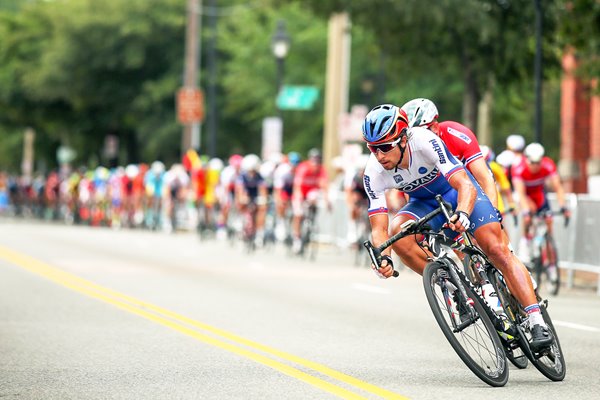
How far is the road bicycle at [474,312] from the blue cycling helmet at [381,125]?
0.50m

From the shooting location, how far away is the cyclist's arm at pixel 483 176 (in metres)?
10.5

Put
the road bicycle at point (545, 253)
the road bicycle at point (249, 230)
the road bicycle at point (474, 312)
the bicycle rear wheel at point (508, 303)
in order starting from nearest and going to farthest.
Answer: the road bicycle at point (474, 312) → the bicycle rear wheel at point (508, 303) → the road bicycle at point (545, 253) → the road bicycle at point (249, 230)

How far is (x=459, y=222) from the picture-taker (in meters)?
9.23

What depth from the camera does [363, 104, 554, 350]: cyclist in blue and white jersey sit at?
373 inches

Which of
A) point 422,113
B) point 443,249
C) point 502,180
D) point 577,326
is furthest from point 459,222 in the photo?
point 502,180

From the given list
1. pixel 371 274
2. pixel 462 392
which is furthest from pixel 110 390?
pixel 371 274

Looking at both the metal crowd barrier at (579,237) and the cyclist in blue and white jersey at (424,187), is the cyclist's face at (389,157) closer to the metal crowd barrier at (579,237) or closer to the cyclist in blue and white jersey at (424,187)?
the cyclist in blue and white jersey at (424,187)

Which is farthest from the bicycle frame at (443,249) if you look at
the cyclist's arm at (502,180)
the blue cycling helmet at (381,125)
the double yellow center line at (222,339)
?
the cyclist's arm at (502,180)

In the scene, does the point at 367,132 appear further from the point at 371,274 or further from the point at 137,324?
the point at 371,274

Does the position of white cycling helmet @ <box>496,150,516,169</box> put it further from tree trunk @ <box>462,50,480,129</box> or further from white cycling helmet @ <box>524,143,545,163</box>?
tree trunk @ <box>462,50,480,129</box>

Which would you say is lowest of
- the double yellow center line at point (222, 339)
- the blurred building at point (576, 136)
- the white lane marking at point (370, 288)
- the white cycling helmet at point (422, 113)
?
the double yellow center line at point (222, 339)

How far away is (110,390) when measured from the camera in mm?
9375

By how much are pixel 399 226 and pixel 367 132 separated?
1337 mm

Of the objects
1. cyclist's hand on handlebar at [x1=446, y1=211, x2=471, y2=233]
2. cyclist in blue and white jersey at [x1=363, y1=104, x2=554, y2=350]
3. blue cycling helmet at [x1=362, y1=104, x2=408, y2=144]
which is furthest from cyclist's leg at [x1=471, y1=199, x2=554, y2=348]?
blue cycling helmet at [x1=362, y1=104, x2=408, y2=144]
